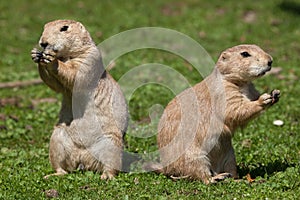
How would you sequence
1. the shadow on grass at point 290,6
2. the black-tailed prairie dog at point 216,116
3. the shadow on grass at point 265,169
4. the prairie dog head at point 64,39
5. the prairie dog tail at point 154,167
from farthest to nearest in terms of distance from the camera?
the shadow on grass at point 290,6, the prairie dog tail at point 154,167, the shadow on grass at point 265,169, the prairie dog head at point 64,39, the black-tailed prairie dog at point 216,116

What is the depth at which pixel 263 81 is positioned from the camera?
427 inches

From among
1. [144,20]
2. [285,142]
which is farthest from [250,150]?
[144,20]

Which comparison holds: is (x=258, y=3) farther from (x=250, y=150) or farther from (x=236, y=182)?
(x=236, y=182)

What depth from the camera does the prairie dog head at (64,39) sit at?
20.3 ft

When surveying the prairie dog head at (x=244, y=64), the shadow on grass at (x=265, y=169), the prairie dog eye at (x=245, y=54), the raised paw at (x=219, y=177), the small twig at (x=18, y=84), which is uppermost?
the prairie dog eye at (x=245, y=54)

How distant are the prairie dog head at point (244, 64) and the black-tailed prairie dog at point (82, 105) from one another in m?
1.29

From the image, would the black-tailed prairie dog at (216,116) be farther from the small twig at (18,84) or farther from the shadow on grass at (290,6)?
the shadow on grass at (290,6)

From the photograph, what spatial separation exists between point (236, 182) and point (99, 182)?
1434 mm

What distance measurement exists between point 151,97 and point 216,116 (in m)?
3.94

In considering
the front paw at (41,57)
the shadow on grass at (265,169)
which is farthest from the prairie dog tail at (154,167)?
the front paw at (41,57)

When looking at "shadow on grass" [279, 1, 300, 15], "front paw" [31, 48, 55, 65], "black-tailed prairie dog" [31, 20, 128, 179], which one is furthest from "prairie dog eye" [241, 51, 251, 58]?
"shadow on grass" [279, 1, 300, 15]

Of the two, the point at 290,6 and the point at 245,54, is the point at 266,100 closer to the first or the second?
the point at 245,54

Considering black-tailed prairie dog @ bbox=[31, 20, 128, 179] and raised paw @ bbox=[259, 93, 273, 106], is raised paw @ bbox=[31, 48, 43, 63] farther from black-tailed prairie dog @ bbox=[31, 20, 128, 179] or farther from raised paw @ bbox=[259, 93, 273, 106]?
raised paw @ bbox=[259, 93, 273, 106]

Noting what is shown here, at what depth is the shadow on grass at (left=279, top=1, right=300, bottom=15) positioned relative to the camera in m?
16.1
